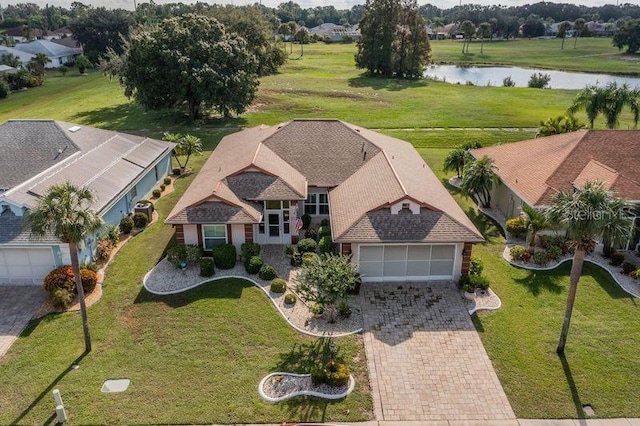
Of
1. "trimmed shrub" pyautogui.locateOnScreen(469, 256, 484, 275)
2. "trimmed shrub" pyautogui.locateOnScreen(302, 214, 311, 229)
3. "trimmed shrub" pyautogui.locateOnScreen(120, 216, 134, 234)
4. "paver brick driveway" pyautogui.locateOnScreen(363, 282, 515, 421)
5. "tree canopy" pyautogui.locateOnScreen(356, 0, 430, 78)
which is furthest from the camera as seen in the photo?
"tree canopy" pyautogui.locateOnScreen(356, 0, 430, 78)

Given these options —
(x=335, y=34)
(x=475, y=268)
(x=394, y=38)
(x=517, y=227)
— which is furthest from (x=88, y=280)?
(x=335, y=34)

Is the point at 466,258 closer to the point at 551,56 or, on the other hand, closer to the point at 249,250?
the point at 249,250

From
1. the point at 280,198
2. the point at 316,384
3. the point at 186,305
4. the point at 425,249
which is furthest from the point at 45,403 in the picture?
the point at 425,249

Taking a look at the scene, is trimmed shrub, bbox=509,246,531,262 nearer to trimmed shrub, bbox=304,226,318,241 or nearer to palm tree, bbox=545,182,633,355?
palm tree, bbox=545,182,633,355

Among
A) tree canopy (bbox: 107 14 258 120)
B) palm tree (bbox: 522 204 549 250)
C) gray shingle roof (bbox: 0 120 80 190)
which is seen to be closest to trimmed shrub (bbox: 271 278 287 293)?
palm tree (bbox: 522 204 549 250)

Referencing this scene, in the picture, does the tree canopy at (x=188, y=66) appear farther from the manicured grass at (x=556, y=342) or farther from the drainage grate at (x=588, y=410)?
the drainage grate at (x=588, y=410)
